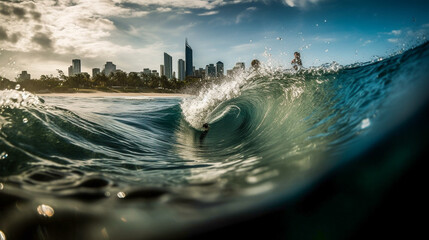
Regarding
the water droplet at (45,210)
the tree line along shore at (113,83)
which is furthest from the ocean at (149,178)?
the tree line along shore at (113,83)

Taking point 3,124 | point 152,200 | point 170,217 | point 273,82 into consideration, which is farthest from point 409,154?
point 273,82

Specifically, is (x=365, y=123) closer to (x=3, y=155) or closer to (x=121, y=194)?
(x=121, y=194)

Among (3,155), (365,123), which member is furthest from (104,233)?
(365,123)

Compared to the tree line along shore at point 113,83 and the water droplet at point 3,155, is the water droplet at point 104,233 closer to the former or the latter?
the water droplet at point 3,155

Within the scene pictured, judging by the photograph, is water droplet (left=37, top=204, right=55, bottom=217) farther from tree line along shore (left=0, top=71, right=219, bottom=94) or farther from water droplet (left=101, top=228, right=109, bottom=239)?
tree line along shore (left=0, top=71, right=219, bottom=94)

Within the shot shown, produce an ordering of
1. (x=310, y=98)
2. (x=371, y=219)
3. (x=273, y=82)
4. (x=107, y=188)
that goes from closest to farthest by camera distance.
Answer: (x=371, y=219)
(x=107, y=188)
(x=310, y=98)
(x=273, y=82)

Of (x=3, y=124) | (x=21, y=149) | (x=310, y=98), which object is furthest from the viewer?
(x=310, y=98)

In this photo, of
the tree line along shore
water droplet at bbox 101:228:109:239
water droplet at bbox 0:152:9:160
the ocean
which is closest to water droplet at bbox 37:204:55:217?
the ocean

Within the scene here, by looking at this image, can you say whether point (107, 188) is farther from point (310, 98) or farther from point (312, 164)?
point (310, 98)
